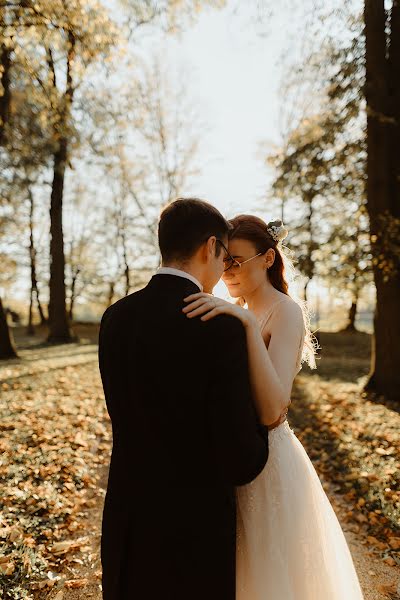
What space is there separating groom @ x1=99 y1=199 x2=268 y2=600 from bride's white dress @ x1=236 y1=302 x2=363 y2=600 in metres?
0.41

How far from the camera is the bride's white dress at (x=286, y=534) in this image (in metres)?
2.34

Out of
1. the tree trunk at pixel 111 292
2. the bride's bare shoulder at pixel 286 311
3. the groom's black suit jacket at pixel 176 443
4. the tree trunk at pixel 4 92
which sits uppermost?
the tree trunk at pixel 4 92

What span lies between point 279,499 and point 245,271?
1.40 m

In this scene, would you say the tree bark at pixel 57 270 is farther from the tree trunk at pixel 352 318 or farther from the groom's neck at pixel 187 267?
the groom's neck at pixel 187 267

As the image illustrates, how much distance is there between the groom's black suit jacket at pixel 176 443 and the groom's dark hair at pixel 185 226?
141 mm

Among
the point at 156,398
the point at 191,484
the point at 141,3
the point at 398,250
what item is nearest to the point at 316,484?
the point at 191,484

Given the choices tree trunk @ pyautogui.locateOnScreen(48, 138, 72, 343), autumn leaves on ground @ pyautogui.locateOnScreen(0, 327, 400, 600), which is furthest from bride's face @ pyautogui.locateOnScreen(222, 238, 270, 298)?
tree trunk @ pyautogui.locateOnScreen(48, 138, 72, 343)

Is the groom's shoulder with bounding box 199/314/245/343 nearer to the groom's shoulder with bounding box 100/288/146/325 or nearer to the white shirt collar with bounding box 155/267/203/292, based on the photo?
the white shirt collar with bounding box 155/267/203/292

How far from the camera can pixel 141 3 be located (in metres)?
8.27

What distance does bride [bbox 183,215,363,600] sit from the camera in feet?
6.79

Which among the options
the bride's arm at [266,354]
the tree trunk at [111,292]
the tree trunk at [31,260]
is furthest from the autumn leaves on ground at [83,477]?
the tree trunk at [111,292]

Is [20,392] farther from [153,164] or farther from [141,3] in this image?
[153,164]

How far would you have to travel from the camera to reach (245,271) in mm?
3033

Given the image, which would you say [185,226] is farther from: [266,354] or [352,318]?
[352,318]
